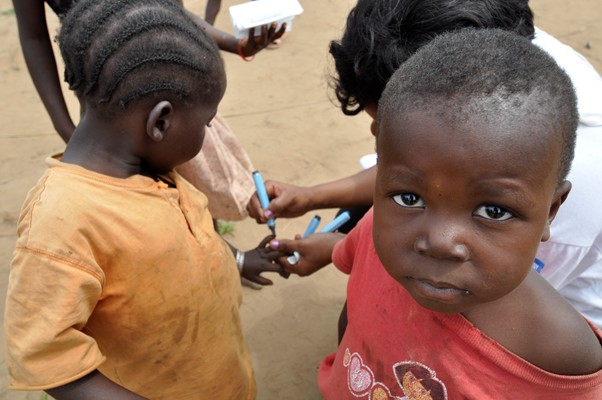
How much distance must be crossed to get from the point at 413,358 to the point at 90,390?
671 millimetres

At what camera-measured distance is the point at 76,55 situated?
1.31 m

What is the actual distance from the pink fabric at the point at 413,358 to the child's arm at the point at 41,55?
140 cm

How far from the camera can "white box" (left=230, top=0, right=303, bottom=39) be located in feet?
8.64

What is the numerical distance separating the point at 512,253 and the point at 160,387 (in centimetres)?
109

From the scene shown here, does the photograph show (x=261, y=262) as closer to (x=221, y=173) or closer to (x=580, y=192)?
(x=221, y=173)

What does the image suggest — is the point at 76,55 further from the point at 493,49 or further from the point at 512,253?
the point at 512,253

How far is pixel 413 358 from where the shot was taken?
1.17 metres

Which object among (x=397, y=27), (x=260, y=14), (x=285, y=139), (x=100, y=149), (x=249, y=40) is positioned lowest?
(x=285, y=139)

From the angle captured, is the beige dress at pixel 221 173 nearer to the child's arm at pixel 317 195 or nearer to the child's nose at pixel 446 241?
the child's arm at pixel 317 195

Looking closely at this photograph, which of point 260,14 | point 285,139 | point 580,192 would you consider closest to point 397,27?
point 580,192

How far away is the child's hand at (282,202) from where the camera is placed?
2086mm

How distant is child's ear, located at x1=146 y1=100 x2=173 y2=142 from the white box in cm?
138

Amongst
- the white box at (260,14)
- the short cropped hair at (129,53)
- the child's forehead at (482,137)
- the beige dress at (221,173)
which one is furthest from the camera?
the white box at (260,14)

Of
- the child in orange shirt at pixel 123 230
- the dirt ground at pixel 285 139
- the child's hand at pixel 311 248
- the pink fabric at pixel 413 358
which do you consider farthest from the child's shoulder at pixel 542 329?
the dirt ground at pixel 285 139
